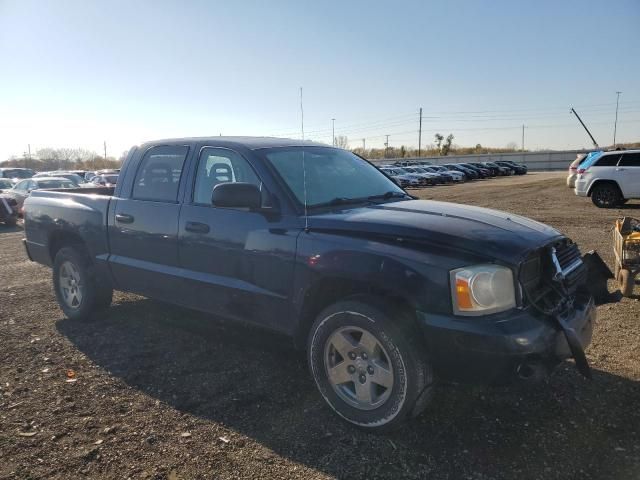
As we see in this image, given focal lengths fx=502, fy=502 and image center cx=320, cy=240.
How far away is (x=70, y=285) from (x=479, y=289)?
453cm

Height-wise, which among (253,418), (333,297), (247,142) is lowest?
(253,418)

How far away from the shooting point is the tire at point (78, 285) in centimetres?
522

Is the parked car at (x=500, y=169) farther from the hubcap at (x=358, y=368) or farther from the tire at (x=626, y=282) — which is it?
the hubcap at (x=358, y=368)

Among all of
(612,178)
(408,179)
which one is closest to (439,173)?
(408,179)

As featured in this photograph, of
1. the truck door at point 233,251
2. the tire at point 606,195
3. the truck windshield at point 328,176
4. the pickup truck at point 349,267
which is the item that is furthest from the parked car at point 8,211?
the tire at point 606,195

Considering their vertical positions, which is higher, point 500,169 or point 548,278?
point 500,169

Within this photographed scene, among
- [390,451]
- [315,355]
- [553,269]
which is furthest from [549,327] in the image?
[315,355]

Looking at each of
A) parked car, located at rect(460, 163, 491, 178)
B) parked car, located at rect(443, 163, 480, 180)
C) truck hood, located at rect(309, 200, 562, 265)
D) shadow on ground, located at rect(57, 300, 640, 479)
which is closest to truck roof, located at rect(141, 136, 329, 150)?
truck hood, located at rect(309, 200, 562, 265)

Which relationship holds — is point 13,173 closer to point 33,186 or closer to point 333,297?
point 33,186

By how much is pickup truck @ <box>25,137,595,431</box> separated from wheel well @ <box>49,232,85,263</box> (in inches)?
26.4

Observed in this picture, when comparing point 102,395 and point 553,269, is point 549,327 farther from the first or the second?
point 102,395

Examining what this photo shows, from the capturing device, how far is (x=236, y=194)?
340 cm

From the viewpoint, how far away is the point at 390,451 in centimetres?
296

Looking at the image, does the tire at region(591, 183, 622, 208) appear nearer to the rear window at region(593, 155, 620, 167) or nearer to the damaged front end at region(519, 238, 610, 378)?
the rear window at region(593, 155, 620, 167)
